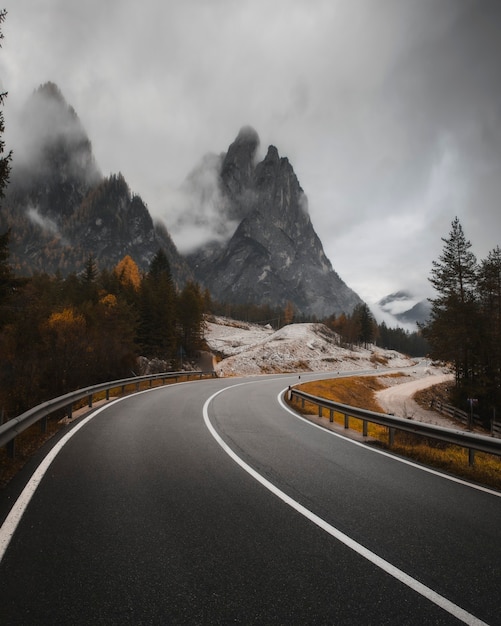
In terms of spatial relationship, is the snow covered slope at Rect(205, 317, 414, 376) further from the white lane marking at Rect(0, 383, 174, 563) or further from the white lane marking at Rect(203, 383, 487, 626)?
the white lane marking at Rect(203, 383, 487, 626)

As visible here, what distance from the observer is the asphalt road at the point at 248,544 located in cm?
255

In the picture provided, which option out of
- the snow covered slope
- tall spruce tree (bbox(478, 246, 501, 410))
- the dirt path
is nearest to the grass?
the dirt path

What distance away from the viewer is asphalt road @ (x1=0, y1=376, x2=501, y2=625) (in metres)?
2.55

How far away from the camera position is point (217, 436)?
29.0ft

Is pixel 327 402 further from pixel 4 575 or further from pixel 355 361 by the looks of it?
pixel 355 361

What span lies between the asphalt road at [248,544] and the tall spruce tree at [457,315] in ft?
90.4

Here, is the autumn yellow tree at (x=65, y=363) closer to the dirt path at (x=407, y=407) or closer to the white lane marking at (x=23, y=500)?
the white lane marking at (x=23, y=500)

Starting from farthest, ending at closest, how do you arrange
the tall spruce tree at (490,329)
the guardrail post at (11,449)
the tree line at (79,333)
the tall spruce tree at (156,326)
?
the tall spruce tree at (156,326) < the tall spruce tree at (490,329) < the tree line at (79,333) < the guardrail post at (11,449)

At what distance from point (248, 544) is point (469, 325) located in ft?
107

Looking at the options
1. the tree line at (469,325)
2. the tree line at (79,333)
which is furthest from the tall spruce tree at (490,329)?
the tree line at (79,333)

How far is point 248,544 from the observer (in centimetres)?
351

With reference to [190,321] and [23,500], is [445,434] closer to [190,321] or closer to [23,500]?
[23,500]

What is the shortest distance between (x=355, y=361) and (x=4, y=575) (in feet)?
279

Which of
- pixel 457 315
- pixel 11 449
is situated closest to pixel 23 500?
pixel 11 449
